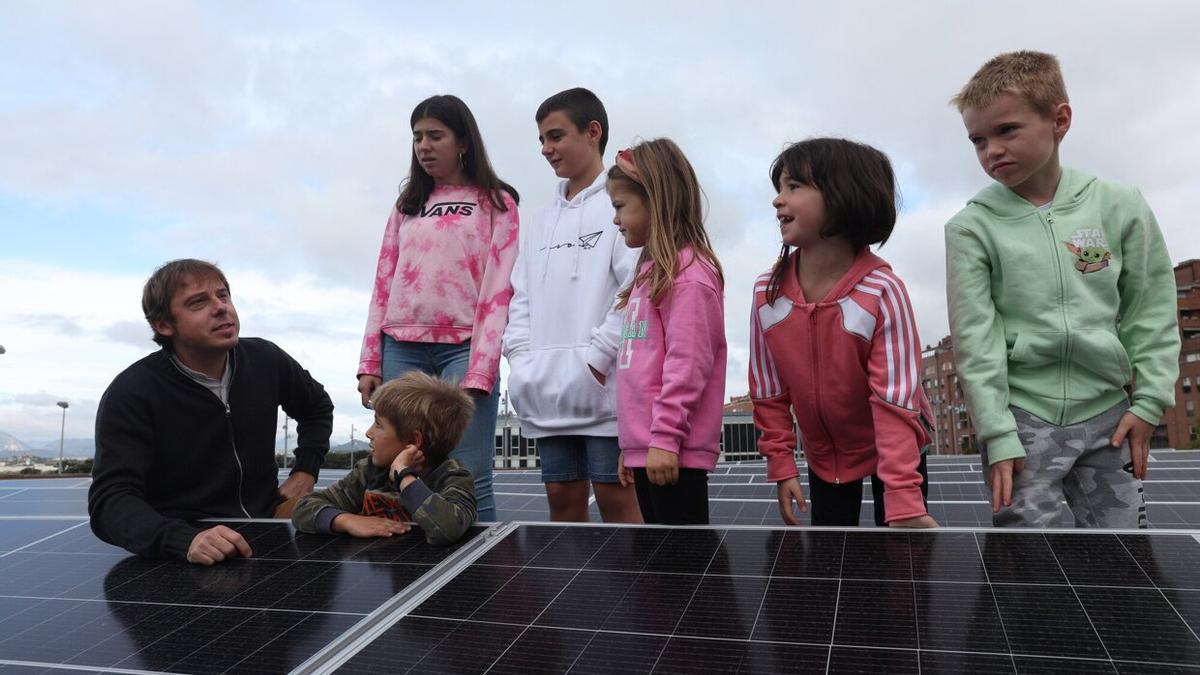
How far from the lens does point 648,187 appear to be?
3.98m

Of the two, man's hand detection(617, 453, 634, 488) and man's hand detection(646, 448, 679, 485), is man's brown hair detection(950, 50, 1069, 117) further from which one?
man's hand detection(617, 453, 634, 488)

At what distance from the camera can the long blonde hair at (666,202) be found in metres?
Result: 3.90

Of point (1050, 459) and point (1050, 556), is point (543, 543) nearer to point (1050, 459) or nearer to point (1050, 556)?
point (1050, 556)

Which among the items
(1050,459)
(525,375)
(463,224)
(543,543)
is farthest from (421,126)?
(1050,459)

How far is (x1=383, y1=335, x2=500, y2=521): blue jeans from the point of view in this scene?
14.5 ft

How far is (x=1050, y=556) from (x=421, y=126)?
11.9 feet

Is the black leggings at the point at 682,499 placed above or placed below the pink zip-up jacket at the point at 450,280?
below

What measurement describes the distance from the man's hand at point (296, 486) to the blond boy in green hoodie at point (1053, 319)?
319cm

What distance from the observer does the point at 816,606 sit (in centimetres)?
241

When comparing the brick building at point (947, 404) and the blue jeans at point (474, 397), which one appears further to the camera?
the brick building at point (947, 404)

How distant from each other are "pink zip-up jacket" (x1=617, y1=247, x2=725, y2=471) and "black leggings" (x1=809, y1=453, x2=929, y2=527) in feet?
1.46

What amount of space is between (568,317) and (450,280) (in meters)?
0.75

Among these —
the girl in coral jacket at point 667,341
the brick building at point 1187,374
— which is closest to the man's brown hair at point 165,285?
the girl in coral jacket at point 667,341

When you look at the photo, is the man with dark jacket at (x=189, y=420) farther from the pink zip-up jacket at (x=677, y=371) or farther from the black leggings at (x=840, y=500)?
the black leggings at (x=840, y=500)
